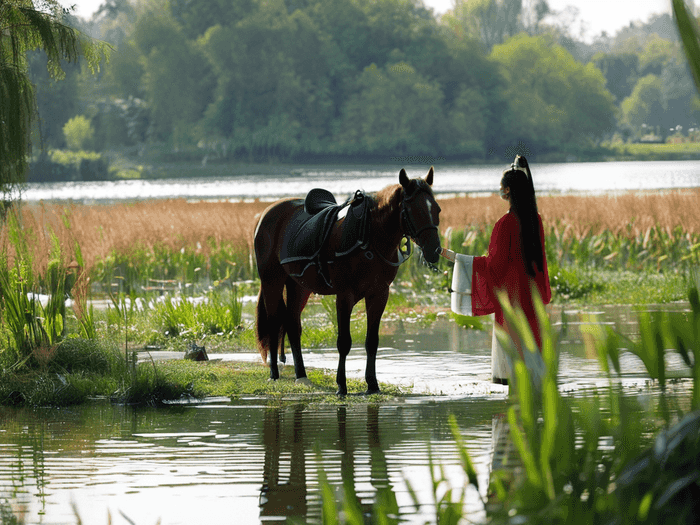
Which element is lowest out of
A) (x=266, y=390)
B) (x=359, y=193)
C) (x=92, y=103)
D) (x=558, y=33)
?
(x=266, y=390)

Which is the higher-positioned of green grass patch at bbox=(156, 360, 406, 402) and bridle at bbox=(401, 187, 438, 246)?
bridle at bbox=(401, 187, 438, 246)

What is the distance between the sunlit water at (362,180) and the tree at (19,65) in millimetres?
58371

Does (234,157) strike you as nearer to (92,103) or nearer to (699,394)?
(92,103)

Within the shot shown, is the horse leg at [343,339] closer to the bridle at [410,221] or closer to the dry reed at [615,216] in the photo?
the bridle at [410,221]

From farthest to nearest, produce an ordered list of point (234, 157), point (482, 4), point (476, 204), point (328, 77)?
point (482, 4) < point (328, 77) < point (234, 157) < point (476, 204)

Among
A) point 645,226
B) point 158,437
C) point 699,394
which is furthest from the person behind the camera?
point 645,226

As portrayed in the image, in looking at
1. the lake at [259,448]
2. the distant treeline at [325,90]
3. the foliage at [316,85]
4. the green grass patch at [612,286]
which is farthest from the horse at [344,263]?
the foliage at [316,85]

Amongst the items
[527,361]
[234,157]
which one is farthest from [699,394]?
[234,157]

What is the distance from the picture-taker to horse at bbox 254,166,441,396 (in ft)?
25.4

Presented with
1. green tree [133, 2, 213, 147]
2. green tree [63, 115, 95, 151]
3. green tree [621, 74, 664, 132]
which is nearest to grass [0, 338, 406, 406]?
green tree [63, 115, 95, 151]

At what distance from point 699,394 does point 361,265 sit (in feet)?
18.6

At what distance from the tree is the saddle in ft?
7.91

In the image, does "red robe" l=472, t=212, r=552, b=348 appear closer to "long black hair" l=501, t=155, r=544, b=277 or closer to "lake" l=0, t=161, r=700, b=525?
"long black hair" l=501, t=155, r=544, b=277

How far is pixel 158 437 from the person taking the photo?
6.89 m
